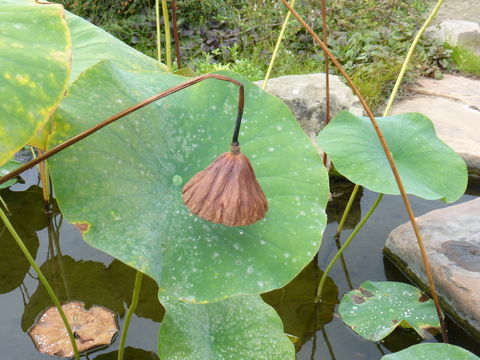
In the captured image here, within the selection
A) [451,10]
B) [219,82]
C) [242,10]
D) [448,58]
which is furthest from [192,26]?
[219,82]

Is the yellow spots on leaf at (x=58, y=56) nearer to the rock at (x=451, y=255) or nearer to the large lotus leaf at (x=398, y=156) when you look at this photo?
the large lotus leaf at (x=398, y=156)

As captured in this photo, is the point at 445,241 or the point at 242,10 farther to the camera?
the point at 242,10

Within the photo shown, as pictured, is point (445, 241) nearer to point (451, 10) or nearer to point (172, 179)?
point (172, 179)

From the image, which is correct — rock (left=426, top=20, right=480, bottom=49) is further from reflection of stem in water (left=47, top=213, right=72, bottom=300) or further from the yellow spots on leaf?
the yellow spots on leaf

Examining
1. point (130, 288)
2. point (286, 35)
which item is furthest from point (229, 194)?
point (286, 35)

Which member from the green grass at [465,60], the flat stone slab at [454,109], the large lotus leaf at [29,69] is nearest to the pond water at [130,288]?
the flat stone slab at [454,109]

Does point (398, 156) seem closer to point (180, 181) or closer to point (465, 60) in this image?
point (180, 181)
